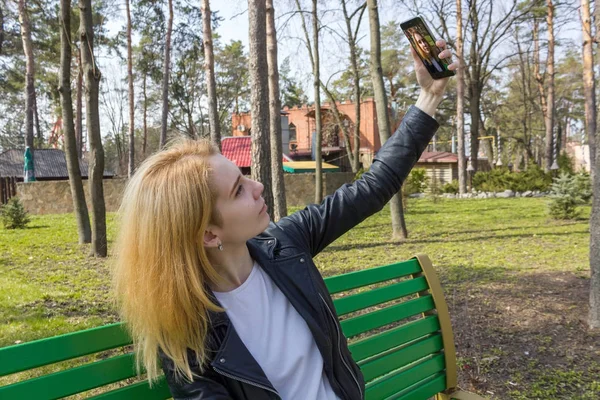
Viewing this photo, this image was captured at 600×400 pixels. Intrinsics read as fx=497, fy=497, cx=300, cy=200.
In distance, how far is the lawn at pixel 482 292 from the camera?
3.43 meters

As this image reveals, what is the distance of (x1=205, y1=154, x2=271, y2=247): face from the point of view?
1.50m

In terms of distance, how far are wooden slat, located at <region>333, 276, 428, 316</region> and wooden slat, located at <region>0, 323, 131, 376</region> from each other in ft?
2.80

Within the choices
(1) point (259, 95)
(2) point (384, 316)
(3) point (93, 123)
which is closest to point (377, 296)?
(2) point (384, 316)

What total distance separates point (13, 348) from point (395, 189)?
1.31 metres

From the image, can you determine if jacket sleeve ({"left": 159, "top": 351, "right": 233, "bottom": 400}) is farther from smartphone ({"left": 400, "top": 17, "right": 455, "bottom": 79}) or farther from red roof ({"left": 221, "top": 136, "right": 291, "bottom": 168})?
red roof ({"left": 221, "top": 136, "right": 291, "bottom": 168})

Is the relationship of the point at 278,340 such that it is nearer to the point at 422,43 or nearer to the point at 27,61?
the point at 422,43

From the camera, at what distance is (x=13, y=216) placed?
1151 centimetres

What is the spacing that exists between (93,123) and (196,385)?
666 cm

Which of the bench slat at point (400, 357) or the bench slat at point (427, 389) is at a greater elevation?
the bench slat at point (400, 357)

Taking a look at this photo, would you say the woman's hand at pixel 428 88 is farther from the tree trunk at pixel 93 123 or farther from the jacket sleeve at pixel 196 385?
the tree trunk at pixel 93 123

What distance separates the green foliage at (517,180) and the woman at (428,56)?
66.1 feet

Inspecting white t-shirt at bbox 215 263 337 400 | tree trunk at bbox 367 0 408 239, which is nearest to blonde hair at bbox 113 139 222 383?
white t-shirt at bbox 215 263 337 400

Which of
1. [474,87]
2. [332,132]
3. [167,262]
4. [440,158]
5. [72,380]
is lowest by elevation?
[72,380]

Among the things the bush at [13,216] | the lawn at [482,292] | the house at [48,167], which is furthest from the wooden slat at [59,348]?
the house at [48,167]
